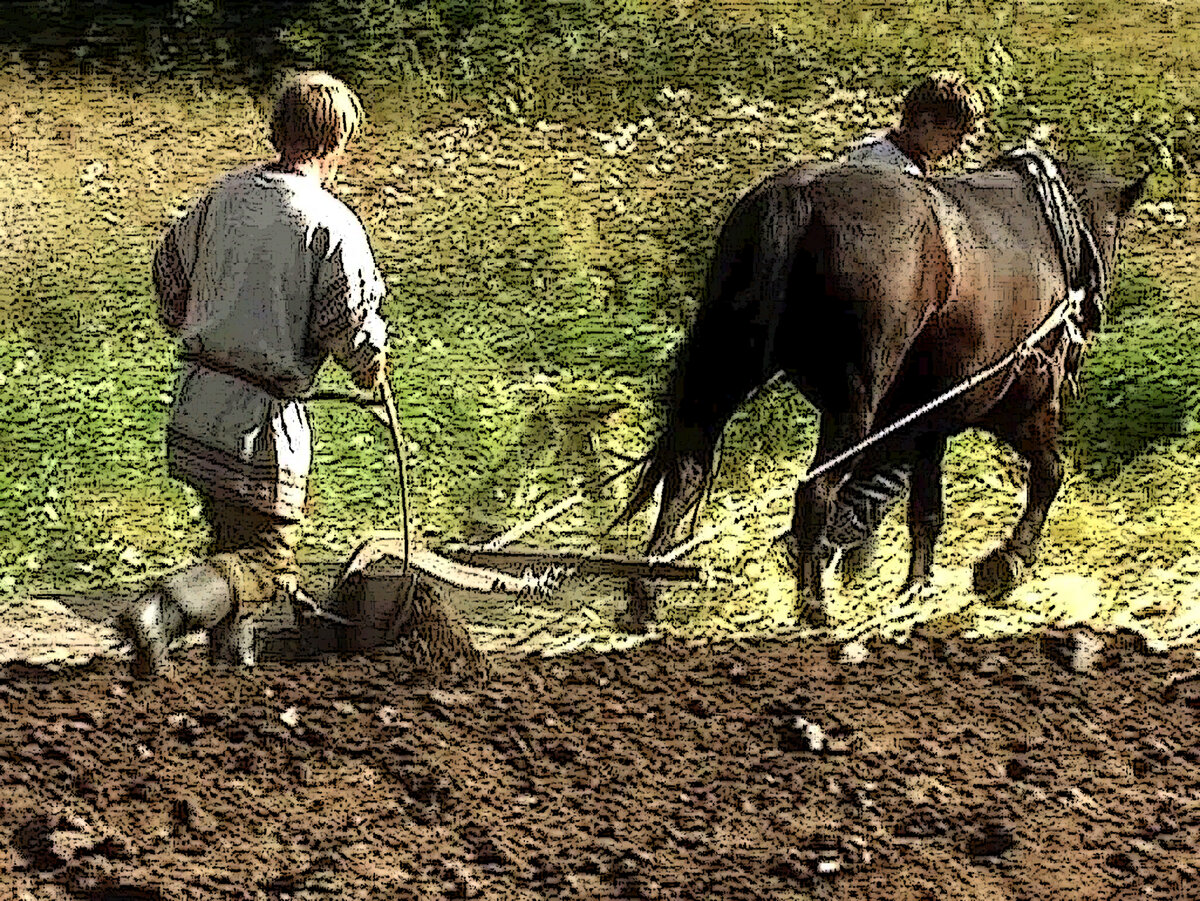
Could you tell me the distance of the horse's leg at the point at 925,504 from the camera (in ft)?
15.4

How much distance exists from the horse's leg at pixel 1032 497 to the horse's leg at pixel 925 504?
154 mm

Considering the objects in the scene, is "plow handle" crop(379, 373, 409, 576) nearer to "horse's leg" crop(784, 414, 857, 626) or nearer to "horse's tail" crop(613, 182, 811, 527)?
"horse's tail" crop(613, 182, 811, 527)

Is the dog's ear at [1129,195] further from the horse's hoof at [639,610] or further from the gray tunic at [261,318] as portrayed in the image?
the gray tunic at [261,318]

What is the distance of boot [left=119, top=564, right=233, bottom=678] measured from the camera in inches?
165

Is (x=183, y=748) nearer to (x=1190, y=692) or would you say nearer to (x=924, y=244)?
(x=924, y=244)

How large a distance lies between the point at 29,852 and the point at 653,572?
4.74 feet

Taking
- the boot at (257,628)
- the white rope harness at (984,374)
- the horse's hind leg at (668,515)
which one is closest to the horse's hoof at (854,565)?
the white rope harness at (984,374)

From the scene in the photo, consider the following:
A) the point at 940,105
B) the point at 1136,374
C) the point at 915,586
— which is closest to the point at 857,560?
the point at 915,586

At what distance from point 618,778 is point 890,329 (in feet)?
3.61

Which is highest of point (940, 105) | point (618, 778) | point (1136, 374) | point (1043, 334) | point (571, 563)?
point (940, 105)

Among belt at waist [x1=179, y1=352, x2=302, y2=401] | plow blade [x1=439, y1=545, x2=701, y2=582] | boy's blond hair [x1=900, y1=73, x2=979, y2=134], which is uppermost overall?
boy's blond hair [x1=900, y1=73, x2=979, y2=134]

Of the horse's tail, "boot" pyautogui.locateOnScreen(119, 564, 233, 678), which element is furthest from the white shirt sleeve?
the horse's tail

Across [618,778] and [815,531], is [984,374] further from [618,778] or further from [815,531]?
[618,778]

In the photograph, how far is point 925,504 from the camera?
469 centimetres
